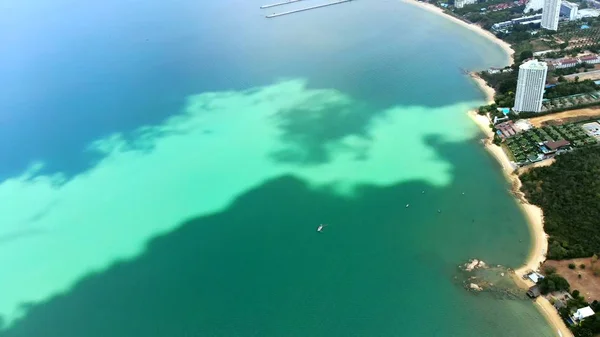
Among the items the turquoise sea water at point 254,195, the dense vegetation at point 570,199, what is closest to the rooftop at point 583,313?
the turquoise sea water at point 254,195

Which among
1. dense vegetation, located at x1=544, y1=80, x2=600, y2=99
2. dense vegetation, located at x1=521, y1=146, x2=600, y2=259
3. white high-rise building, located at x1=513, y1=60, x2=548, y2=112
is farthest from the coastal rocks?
dense vegetation, located at x1=544, y1=80, x2=600, y2=99

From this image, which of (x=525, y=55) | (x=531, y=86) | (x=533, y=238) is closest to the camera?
(x=533, y=238)

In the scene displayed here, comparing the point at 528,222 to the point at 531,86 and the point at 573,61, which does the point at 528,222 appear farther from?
the point at 573,61

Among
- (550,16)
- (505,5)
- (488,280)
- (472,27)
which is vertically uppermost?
(505,5)

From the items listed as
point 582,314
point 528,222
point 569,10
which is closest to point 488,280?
point 582,314

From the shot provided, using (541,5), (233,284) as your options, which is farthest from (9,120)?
(541,5)
